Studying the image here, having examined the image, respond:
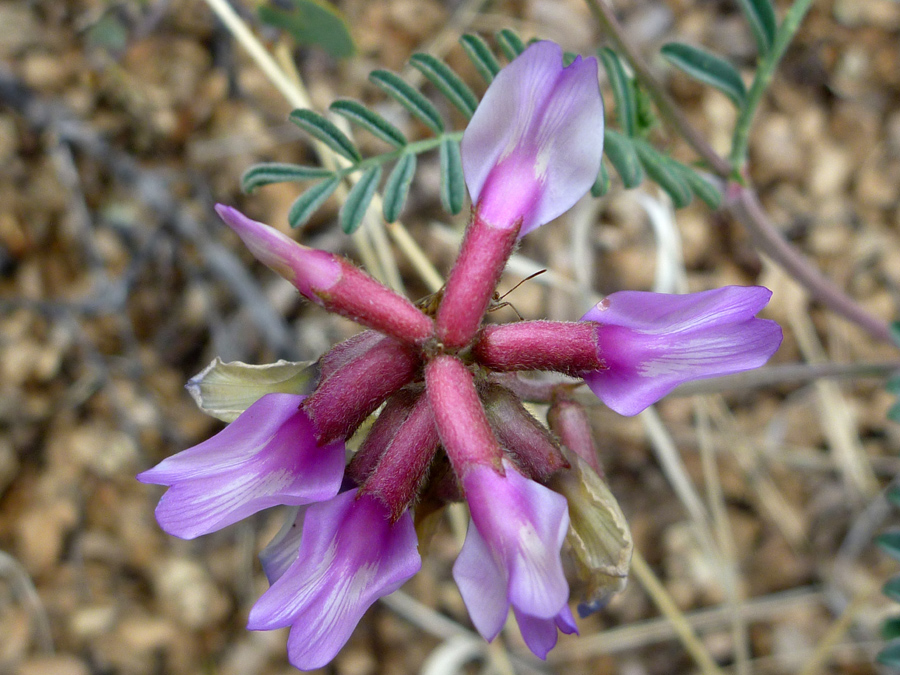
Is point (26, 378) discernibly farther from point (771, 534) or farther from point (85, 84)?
point (771, 534)

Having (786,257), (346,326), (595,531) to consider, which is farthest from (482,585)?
(346,326)

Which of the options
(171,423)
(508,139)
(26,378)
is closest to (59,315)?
(26,378)

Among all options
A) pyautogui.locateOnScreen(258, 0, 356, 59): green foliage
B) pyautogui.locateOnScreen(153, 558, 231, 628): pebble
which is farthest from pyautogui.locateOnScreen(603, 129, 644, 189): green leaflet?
pyautogui.locateOnScreen(153, 558, 231, 628): pebble

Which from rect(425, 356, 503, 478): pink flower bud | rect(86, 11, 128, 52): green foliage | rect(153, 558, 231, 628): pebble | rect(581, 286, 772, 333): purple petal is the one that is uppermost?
rect(86, 11, 128, 52): green foliage

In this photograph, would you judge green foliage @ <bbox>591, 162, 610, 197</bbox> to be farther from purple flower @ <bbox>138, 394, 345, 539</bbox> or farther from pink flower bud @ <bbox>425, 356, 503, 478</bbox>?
purple flower @ <bbox>138, 394, 345, 539</bbox>

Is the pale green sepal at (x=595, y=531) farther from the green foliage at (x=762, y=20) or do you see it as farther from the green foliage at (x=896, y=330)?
the green foliage at (x=896, y=330)

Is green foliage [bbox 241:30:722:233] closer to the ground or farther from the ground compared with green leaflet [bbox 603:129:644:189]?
farther from the ground

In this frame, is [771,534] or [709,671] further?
[771,534]

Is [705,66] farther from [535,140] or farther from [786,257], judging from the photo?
[535,140]
